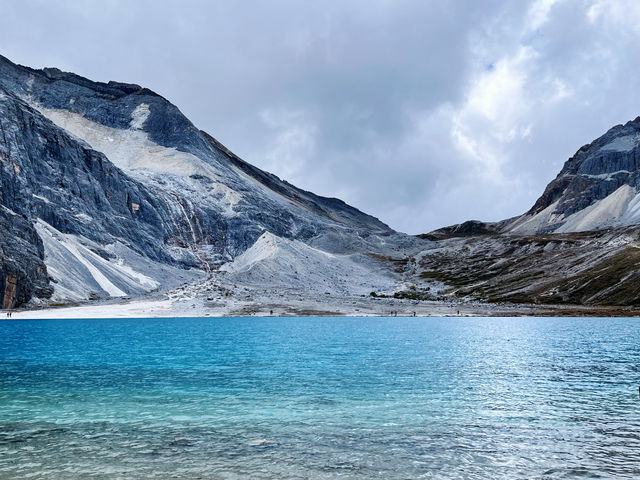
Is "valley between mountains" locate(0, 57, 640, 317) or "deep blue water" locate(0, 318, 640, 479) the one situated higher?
"valley between mountains" locate(0, 57, 640, 317)

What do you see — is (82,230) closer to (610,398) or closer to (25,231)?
(25,231)

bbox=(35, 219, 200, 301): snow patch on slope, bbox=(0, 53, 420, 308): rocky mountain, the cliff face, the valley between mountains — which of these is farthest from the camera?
bbox=(35, 219, 200, 301): snow patch on slope

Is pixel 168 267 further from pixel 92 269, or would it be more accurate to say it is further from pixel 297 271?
pixel 297 271

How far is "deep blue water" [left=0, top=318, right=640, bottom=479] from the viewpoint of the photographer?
16.3 metres

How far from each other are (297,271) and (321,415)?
5551 inches

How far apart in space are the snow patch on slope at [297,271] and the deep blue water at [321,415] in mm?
108031

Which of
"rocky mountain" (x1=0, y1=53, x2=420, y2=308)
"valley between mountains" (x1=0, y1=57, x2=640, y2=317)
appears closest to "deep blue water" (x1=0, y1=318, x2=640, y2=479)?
"valley between mountains" (x1=0, y1=57, x2=640, y2=317)

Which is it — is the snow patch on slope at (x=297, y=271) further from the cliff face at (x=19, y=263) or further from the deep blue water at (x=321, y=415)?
the deep blue water at (x=321, y=415)

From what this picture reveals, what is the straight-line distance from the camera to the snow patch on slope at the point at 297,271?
15350 centimetres

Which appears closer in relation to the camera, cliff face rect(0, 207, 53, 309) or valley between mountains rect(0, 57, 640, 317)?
cliff face rect(0, 207, 53, 309)

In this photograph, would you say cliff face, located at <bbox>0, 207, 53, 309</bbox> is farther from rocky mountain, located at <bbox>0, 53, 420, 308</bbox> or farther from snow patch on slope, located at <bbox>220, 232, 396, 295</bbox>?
snow patch on slope, located at <bbox>220, 232, 396, 295</bbox>

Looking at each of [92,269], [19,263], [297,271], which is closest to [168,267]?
[92,269]

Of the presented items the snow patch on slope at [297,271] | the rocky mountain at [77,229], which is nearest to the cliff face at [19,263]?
the rocky mountain at [77,229]

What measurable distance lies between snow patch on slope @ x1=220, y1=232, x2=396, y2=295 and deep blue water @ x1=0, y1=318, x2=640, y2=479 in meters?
108
